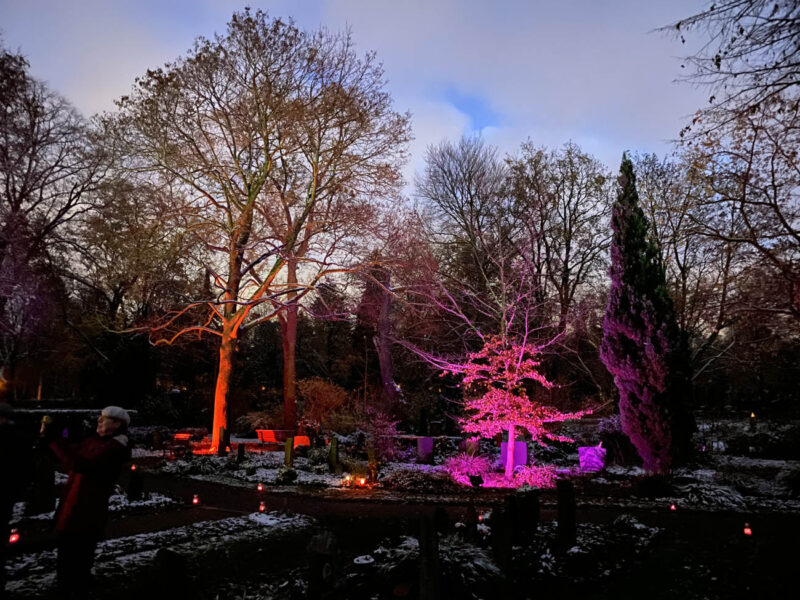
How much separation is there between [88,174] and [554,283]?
22.9 meters

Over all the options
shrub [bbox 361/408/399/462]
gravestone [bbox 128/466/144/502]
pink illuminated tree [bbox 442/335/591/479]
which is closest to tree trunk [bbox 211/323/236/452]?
shrub [bbox 361/408/399/462]

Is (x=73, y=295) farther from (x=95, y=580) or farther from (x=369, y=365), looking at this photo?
(x=95, y=580)

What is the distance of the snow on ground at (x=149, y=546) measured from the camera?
5455mm

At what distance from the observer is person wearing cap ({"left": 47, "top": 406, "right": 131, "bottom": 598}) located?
4316 millimetres

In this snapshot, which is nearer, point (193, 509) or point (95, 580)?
point (95, 580)

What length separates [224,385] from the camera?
18.8 meters

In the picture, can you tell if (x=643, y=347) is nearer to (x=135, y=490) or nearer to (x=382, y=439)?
(x=382, y=439)

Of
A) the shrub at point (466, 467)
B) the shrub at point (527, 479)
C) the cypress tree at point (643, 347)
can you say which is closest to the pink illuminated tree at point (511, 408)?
the shrub at point (527, 479)

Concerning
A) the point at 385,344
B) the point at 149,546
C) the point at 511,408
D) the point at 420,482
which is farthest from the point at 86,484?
the point at 385,344

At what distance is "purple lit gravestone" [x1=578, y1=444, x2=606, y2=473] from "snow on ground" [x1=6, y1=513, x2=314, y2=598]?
386 inches

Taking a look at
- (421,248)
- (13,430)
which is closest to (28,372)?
(421,248)

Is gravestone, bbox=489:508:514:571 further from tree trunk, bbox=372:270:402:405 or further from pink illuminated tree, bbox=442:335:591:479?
tree trunk, bbox=372:270:402:405

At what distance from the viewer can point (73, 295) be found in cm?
2942

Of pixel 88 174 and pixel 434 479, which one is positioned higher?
pixel 88 174
